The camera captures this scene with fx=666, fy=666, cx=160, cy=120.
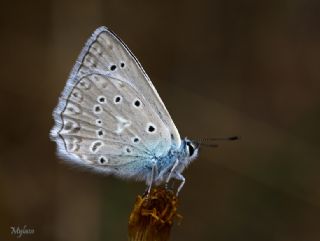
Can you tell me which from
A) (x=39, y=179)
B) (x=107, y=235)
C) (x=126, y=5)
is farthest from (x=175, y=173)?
(x=126, y=5)

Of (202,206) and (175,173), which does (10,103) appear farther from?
(175,173)

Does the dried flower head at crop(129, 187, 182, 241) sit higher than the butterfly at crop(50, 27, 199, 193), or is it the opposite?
the butterfly at crop(50, 27, 199, 193)

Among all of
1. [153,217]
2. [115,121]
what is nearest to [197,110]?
[115,121]

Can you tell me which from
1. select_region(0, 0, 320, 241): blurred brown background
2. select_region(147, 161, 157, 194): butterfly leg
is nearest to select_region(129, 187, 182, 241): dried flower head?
select_region(147, 161, 157, 194): butterfly leg

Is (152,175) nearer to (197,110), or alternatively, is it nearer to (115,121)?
(115,121)

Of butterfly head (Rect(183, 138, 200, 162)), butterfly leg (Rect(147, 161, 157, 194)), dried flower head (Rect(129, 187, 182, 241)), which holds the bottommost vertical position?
dried flower head (Rect(129, 187, 182, 241))

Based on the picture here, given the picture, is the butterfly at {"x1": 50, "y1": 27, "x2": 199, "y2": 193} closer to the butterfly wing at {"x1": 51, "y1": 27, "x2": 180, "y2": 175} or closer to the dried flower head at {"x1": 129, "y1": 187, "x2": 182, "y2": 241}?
the butterfly wing at {"x1": 51, "y1": 27, "x2": 180, "y2": 175}

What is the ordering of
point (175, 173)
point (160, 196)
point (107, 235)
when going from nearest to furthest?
1. point (160, 196)
2. point (175, 173)
3. point (107, 235)
